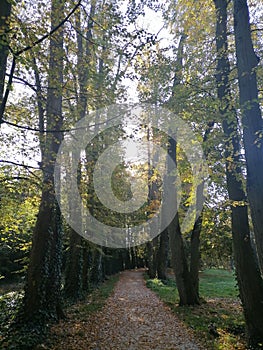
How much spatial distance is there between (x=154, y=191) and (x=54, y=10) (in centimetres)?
1636

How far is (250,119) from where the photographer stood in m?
5.46

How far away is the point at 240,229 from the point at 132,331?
4.40 m

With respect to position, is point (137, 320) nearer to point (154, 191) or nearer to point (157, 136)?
point (157, 136)

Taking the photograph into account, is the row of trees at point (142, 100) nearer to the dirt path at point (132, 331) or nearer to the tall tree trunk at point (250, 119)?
the tall tree trunk at point (250, 119)

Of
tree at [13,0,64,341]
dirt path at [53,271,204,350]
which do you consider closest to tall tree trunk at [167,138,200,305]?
dirt path at [53,271,204,350]

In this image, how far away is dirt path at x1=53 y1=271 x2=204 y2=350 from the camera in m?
6.95

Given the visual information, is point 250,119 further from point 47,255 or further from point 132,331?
point 132,331

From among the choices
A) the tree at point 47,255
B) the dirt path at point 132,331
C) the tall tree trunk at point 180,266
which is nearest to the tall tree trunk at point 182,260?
the tall tree trunk at point 180,266

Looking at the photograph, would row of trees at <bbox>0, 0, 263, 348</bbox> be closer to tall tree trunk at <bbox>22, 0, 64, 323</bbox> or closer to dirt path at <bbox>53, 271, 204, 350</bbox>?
tall tree trunk at <bbox>22, 0, 64, 323</bbox>

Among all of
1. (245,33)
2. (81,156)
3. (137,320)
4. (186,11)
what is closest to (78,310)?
(137,320)

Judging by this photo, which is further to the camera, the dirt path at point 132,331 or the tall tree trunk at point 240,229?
the dirt path at point 132,331

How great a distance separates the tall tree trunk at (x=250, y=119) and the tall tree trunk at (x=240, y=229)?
22.1 inches

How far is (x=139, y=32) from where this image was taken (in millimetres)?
5488

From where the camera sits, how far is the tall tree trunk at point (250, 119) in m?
5.17
